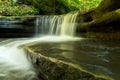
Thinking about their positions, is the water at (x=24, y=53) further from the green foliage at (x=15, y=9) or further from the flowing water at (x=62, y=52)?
the green foliage at (x=15, y=9)

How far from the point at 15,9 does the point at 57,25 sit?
4.75 m

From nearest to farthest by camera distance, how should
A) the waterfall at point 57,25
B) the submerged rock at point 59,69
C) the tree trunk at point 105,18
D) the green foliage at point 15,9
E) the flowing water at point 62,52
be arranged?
1. the submerged rock at point 59,69
2. the flowing water at point 62,52
3. the tree trunk at point 105,18
4. the waterfall at point 57,25
5. the green foliage at point 15,9

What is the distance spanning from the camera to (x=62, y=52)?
5.39m

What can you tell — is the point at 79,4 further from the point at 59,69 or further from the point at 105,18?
the point at 59,69

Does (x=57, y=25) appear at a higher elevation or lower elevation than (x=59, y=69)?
higher

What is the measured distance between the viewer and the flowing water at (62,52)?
4590 millimetres

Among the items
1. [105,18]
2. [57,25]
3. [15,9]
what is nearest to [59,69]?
[105,18]

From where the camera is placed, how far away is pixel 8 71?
19.9 ft

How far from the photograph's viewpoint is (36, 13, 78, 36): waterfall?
9.87 meters

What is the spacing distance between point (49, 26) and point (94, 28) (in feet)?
9.30

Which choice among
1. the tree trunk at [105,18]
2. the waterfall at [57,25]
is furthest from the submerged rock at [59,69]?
the waterfall at [57,25]

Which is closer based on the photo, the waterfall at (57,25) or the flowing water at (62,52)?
the flowing water at (62,52)

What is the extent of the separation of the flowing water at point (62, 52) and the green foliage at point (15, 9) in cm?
336

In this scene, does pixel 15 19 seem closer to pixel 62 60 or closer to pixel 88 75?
pixel 62 60
